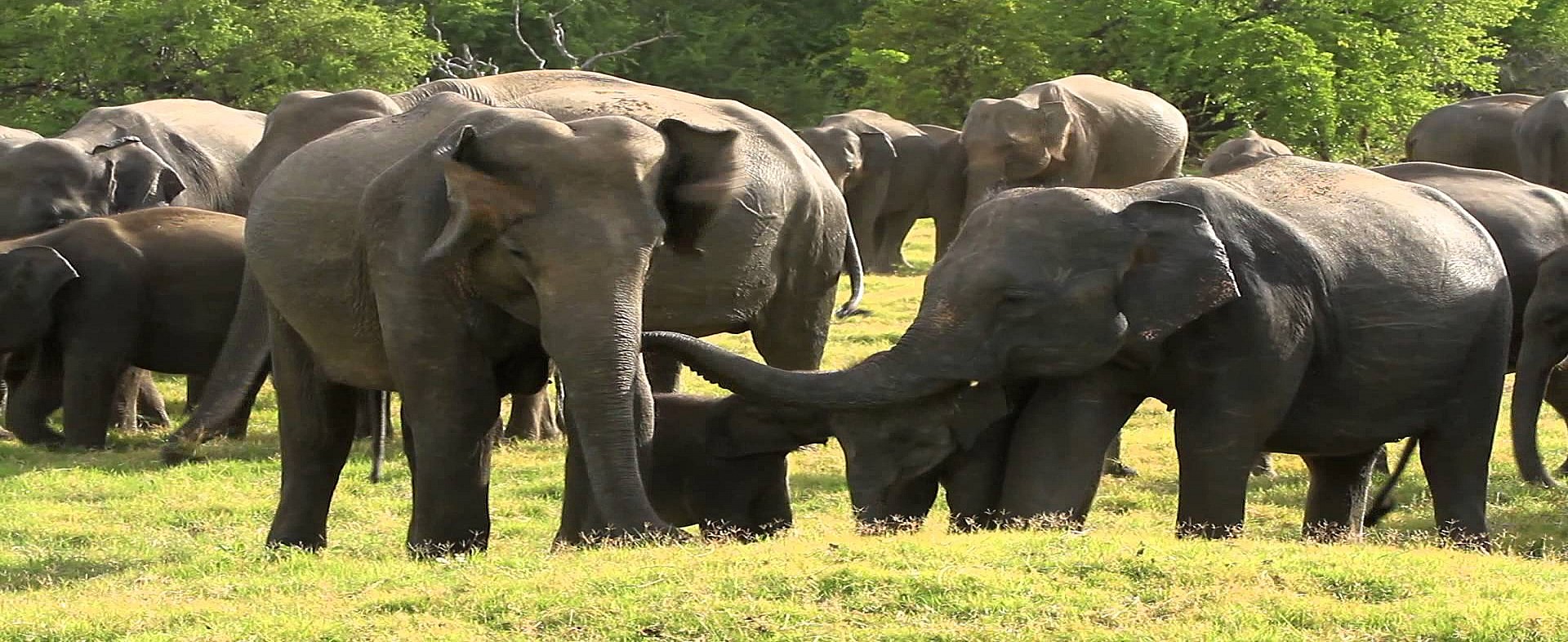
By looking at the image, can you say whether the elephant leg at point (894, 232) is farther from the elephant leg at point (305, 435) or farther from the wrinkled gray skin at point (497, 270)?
the elephant leg at point (305, 435)

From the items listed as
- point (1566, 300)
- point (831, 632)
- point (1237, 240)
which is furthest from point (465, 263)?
point (1566, 300)

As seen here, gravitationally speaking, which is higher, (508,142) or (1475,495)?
(508,142)

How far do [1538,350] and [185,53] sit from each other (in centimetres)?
2211

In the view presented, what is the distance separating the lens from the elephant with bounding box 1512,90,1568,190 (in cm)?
2192

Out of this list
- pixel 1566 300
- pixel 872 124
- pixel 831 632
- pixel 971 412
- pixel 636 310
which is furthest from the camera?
pixel 872 124

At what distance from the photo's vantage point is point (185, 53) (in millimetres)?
29688

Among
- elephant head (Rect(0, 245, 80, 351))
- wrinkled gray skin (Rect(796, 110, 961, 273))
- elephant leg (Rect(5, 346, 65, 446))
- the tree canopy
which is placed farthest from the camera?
the tree canopy

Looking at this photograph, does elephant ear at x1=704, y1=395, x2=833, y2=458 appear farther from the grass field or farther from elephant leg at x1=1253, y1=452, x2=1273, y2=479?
elephant leg at x1=1253, y1=452, x2=1273, y2=479

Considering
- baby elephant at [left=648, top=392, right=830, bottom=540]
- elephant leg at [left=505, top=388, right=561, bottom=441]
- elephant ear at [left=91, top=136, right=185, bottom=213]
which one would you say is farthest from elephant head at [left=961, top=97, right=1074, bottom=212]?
baby elephant at [left=648, top=392, right=830, bottom=540]

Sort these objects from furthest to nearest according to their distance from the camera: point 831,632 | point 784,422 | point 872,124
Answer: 1. point 872,124
2. point 784,422
3. point 831,632

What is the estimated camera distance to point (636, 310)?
25.2 ft

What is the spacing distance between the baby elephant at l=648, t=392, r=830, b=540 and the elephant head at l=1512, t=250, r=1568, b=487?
3138mm

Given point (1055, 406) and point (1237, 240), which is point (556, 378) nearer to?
point (1055, 406)

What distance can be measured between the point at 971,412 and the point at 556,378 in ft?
6.51
